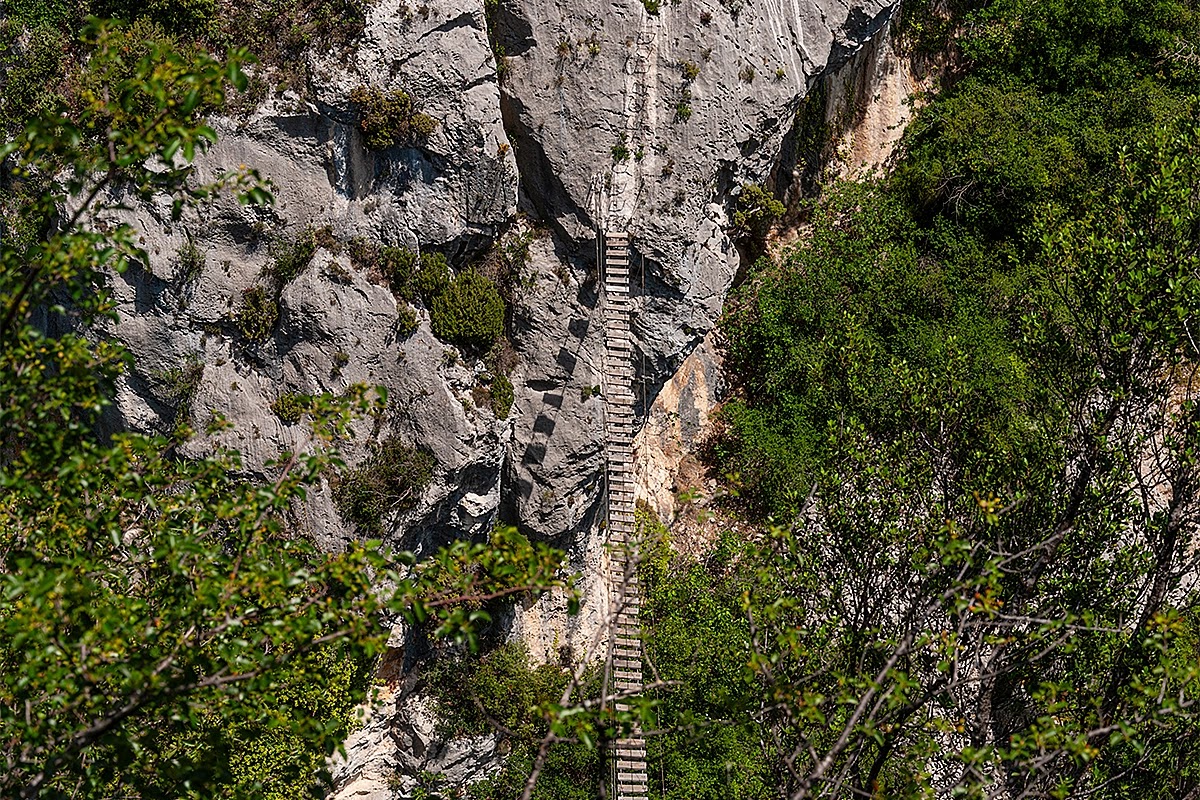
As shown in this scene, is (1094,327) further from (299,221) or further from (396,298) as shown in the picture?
(299,221)

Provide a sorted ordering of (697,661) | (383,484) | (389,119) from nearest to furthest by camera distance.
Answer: (389,119) < (383,484) < (697,661)

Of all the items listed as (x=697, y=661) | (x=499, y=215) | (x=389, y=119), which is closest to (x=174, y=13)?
(x=389, y=119)

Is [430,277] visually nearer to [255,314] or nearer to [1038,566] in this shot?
[255,314]

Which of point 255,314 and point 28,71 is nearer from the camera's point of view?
point 28,71

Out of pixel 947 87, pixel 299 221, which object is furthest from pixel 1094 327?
pixel 947 87

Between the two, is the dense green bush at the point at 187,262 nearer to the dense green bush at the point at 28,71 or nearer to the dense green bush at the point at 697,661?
the dense green bush at the point at 28,71

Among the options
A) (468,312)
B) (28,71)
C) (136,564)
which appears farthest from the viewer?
(468,312)
